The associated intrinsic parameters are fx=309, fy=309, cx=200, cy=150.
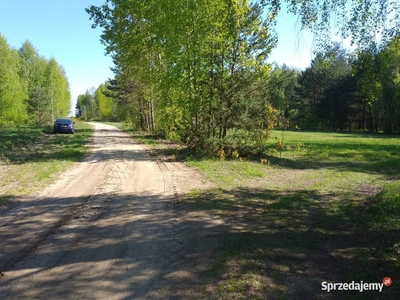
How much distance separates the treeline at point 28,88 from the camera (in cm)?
3914

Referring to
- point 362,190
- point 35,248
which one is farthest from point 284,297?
point 362,190

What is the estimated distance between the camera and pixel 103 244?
5.14 m

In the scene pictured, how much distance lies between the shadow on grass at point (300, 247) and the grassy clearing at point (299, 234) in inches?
0.5

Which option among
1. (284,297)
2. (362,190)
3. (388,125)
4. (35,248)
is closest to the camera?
(284,297)

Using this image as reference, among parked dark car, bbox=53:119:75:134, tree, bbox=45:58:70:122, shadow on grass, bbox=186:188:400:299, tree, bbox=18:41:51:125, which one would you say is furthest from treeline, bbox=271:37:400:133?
tree, bbox=45:58:70:122

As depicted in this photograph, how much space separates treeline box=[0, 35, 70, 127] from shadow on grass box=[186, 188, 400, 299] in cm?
4012

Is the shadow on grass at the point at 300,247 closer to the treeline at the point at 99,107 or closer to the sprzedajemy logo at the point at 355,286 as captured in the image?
the sprzedajemy logo at the point at 355,286

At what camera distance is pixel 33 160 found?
14.1 m

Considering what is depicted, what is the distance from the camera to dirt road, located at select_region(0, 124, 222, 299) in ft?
12.7

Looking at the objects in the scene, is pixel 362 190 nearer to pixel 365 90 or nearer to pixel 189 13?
pixel 365 90

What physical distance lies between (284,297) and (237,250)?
131cm

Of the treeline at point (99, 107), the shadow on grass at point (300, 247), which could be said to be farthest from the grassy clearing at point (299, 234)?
the treeline at point (99, 107)

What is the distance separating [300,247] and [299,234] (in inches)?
25.3

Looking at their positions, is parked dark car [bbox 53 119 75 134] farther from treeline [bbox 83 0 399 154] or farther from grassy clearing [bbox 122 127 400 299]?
grassy clearing [bbox 122 127 400 299]
